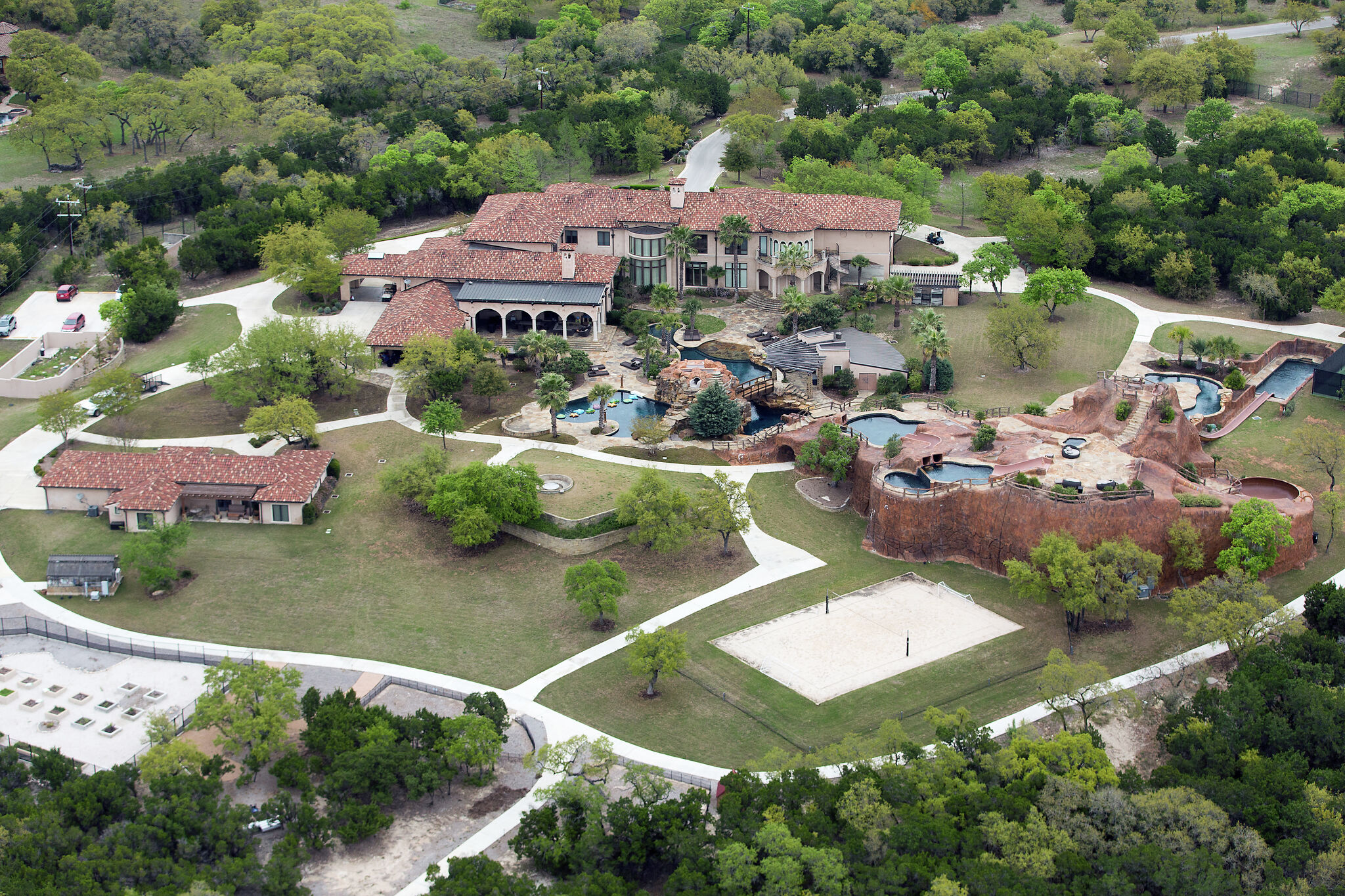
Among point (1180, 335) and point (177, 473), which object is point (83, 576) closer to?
point (177, 473)

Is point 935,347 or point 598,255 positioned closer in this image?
point 935,347

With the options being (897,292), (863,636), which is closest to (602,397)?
(863,636)

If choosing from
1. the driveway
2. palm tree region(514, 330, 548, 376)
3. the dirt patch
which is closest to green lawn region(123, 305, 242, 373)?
the driveway

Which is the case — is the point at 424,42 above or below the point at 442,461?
above

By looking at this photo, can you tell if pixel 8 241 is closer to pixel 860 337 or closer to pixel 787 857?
pixel 860 337

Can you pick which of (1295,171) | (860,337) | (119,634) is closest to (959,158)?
(1295,171)

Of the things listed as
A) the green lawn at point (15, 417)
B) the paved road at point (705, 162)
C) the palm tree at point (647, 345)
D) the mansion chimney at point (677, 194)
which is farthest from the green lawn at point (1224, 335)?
the green lawn at point (15, 417)

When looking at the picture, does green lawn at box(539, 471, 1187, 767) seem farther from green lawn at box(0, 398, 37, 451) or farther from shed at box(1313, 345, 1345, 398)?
green lawn at box(0, 398, 37, 451)

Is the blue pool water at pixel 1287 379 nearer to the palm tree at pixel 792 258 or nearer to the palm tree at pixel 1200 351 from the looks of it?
the palm tree at pixel 1200 351
